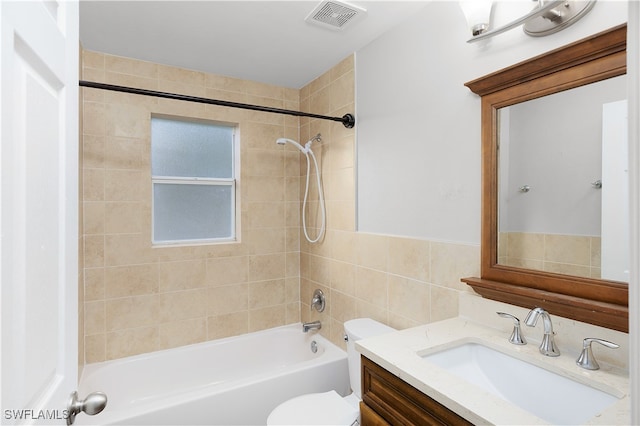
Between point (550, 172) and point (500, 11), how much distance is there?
0.69 m

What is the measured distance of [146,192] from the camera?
2336 millimetres

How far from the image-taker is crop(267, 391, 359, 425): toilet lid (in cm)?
153

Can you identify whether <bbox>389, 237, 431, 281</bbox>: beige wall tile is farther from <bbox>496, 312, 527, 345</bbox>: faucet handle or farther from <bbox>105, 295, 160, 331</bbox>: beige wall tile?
<bbox>105, 295, 160, 331</bbox>: beige wall tile

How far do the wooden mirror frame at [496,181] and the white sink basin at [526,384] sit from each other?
21cm

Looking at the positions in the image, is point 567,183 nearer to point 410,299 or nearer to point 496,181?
point 496,181

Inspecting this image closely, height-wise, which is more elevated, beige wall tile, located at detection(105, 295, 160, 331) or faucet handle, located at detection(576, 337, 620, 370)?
faucet handle, located at detection(576, 337, 620, 370)

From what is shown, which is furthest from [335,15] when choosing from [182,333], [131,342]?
[131,342]

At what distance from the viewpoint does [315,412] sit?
62.6 inches

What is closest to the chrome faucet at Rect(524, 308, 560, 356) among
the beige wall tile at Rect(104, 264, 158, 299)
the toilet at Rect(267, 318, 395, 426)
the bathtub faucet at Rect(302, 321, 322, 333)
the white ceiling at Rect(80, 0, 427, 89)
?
the toilet at Rect(267, 318, 395, 426)

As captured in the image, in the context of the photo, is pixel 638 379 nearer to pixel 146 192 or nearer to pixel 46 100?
pixel 46 100

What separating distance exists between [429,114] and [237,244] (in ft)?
5.58

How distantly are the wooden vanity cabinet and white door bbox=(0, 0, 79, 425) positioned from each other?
0.88 metres

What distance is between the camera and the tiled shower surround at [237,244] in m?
2.16

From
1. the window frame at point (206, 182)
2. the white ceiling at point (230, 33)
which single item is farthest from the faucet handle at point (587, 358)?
the window frame at point (206, 182)
